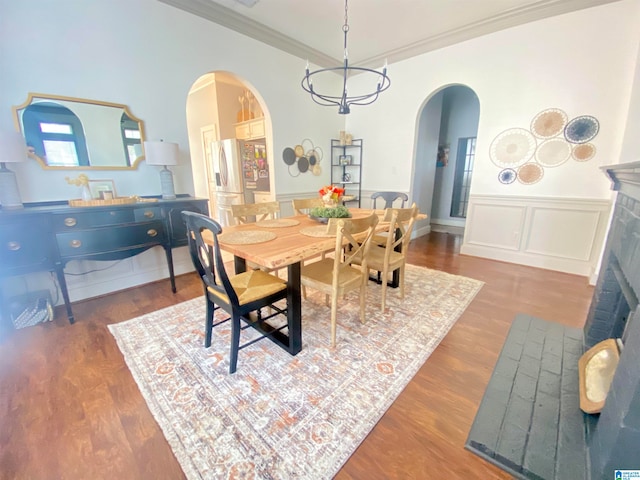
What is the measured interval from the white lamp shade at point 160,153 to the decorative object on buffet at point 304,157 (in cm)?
176

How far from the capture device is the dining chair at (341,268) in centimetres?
174

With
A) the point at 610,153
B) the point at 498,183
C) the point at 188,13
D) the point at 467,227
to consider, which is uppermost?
the point at 188,13

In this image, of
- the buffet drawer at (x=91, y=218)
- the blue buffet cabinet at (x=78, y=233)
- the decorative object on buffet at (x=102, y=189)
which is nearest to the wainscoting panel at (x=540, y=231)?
the blue buffet cabinet at (x=78, y=233)

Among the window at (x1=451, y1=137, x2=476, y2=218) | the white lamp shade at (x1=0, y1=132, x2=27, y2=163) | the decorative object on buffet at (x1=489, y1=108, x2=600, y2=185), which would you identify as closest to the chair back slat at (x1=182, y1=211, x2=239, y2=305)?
the white lamp shade at (x1=0, y1=132, x2=27, y2=163)

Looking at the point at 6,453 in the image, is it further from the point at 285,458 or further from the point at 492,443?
the point at 492,443

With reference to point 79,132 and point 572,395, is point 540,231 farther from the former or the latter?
point 79,132

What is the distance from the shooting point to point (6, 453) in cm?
123

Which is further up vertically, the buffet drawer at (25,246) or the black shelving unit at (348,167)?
the black shelving unit at (348,167)

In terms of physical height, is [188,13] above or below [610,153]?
above

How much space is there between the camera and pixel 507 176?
3.68m

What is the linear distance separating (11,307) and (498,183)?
5.54 metres

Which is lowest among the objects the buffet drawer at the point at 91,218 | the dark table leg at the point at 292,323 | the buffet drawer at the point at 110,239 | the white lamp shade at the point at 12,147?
the dark table leg at the point at 292,323

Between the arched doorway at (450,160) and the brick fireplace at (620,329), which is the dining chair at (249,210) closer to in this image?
the brick fireplace at (620,329)

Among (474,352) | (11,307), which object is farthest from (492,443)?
(11,307)
